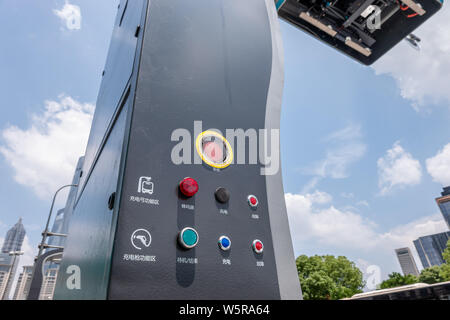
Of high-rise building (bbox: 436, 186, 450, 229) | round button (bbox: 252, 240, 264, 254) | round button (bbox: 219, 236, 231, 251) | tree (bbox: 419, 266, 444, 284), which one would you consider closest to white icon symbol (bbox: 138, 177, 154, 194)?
round button (bbox: 219, 236, 231, 251)

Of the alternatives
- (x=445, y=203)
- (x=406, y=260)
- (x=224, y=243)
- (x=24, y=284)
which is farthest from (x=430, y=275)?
(x=406, y=260)

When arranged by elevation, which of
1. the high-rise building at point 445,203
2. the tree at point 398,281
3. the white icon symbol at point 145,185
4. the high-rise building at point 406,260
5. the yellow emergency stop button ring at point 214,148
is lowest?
the white icon symbol at point 145,185

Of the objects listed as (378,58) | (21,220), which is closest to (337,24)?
(378,58)

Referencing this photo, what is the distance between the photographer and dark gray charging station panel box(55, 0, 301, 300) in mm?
636

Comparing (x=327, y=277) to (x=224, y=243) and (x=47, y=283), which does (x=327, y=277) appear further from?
(x=47, y=283)

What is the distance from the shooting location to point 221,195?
31.2 inches

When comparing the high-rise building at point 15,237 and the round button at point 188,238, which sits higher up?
the high-rise building at point 15,237

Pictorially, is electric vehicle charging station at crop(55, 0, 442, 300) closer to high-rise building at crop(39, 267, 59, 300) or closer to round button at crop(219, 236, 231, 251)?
round button at crop(219, 236, 231, 251)

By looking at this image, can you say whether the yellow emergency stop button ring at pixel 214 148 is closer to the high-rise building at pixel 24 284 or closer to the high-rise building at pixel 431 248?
the high-rise building at pixel 24 284

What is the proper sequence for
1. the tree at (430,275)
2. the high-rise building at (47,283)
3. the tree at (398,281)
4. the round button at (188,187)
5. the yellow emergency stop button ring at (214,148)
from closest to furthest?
the round button at (188,187) < the yellow emergency stop button ring at (214,148) < the high-rise building at (47,283) < the tree at (398,281) < the tree at (430,275)

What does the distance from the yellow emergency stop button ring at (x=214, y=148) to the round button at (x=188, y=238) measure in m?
0.24

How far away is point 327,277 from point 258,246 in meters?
21.0

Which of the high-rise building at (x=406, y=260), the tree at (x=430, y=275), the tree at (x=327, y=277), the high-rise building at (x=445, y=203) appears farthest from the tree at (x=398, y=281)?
the high-rise building at (x=406, y=260)

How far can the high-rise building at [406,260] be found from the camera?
339 feet
